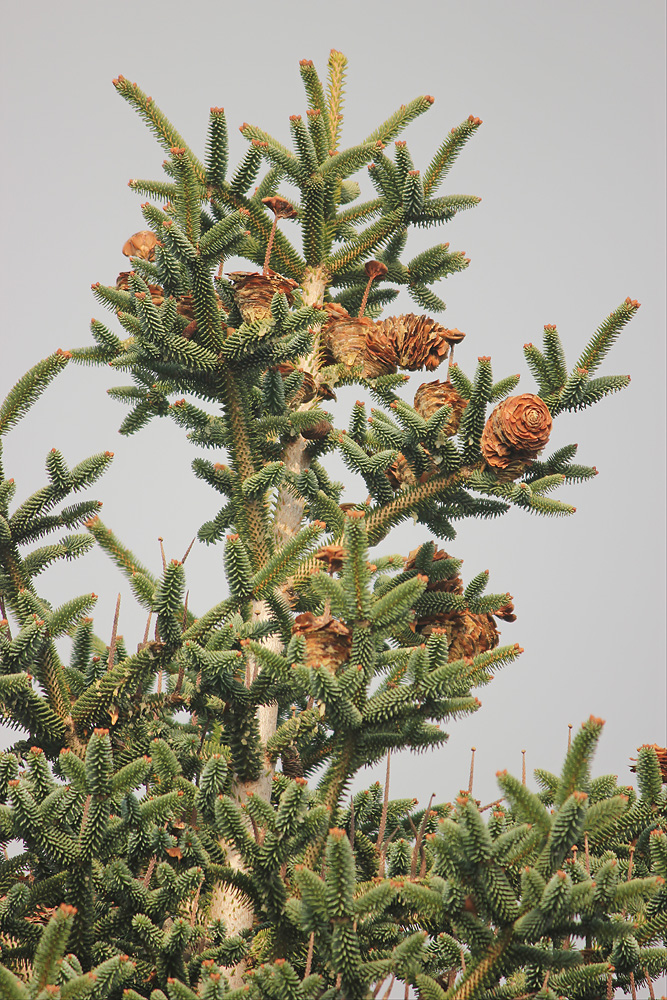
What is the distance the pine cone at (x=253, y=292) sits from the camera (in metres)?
5.81

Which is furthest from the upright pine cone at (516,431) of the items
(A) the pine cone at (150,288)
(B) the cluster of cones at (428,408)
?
(A) the pine cone at (150,288)

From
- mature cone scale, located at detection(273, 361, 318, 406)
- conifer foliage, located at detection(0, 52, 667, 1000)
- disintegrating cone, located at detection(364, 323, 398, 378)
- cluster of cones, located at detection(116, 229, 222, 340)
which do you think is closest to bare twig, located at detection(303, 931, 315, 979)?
conifer foliage, located at detection(0, 52, 667, 1000)

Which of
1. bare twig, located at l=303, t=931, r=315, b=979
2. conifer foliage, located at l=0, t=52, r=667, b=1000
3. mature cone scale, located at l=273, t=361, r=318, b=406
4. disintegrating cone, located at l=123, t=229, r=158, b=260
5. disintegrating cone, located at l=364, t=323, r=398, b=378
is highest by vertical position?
disintegrating cone, located at l=123, t=229, r=158, b=260

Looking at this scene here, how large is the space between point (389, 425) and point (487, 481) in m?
0.68

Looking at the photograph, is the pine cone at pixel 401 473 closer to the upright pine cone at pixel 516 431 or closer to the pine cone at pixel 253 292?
the upright pine cone at pixel 516 431

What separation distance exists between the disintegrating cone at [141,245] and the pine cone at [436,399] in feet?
8.10

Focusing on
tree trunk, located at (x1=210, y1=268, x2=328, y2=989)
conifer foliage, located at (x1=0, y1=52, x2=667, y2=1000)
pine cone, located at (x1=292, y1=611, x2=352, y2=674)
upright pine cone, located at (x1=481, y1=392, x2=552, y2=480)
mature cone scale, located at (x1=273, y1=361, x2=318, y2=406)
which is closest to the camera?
conifer foliage, located at (x1=0, y1=52, x2=667, y2=1000)

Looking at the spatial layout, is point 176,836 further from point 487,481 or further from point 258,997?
point 487,481

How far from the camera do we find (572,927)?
11.1 ft

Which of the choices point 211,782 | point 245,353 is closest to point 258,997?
point 211,782

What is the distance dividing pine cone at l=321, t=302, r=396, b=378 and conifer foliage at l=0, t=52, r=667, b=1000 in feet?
0.06

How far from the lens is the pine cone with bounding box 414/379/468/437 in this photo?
5613 millimetres

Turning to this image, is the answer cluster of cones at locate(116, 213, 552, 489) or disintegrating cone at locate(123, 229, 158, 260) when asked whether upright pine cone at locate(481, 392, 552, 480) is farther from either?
disintegrating cone at locate(123, 229, 158, 260)

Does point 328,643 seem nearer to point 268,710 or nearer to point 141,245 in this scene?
point 268,710
